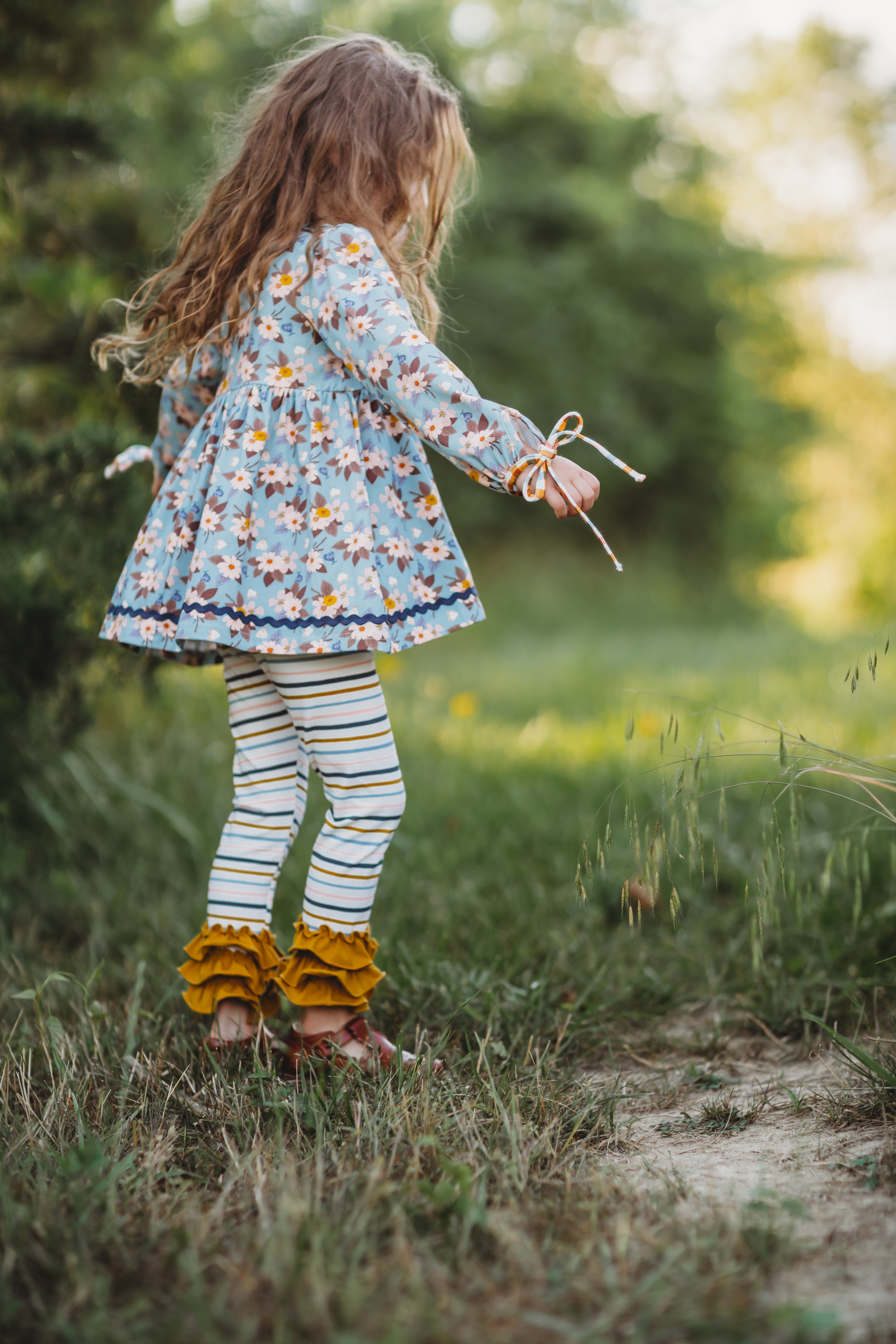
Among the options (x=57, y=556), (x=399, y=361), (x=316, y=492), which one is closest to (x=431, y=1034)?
(x=316, y=492)

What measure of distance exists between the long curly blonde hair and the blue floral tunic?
0.08 meters

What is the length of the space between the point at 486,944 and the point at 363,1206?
40.8 inches

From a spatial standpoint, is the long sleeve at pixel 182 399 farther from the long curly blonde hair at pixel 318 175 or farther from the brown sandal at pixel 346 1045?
the brown sandal at pixel 346 1045

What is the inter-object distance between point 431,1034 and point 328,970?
26 cm

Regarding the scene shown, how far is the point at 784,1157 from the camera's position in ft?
4.89

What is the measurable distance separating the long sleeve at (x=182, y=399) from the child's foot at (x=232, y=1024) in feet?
3.36

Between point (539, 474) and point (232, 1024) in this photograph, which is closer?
point (539, 474)

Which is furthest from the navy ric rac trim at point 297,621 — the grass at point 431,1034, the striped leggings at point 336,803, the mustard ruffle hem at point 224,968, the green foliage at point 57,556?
the green foliage at point 57,556

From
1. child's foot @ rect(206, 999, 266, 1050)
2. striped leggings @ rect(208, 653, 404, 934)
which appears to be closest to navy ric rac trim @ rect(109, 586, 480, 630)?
striped leggings @ rect(208, 653, 404, 934)

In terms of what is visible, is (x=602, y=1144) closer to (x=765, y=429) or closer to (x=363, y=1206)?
(x=363, y=1206)

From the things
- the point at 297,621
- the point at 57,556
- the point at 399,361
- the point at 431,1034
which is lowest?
the point at 431,1034

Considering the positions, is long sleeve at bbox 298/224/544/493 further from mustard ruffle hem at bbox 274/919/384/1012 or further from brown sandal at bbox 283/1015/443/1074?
brown sandal at bbox 283/1015/443/1074

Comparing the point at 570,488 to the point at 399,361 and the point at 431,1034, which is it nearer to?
the point at 399,361

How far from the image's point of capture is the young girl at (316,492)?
174 centimetres
